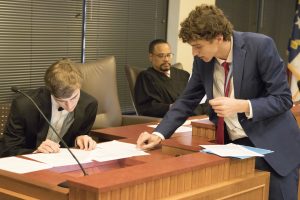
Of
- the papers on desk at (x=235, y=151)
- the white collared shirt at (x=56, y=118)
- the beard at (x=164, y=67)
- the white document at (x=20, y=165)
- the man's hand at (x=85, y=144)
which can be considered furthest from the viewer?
the beard at (x=164, y=67)

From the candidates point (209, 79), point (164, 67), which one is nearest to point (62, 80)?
point (209, 79)

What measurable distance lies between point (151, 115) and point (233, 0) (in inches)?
115

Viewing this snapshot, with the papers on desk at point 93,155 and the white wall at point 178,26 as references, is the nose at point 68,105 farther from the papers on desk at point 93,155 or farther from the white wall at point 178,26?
the white wall at point 178,26

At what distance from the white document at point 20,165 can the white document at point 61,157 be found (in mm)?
51

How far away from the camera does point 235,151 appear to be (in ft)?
7.20

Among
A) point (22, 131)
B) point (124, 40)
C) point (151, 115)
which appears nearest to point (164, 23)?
point (124, 40)

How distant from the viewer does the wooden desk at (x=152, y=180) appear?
1707 millimetres

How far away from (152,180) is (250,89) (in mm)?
732

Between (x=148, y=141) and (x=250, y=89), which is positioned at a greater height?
(x=250, y=89)

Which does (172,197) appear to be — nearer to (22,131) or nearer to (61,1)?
(22,131)

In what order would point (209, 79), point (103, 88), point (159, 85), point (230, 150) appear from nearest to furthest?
1. point (230, 150)
2. point (209, 79)
3. point (103, 88)
4. point (159, 85)

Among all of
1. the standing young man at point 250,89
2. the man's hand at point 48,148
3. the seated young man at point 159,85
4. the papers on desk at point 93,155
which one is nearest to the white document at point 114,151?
the papers on desk at point 93,155

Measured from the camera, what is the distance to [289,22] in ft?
24.6

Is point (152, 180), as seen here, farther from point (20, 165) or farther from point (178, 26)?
point (178, 26)
